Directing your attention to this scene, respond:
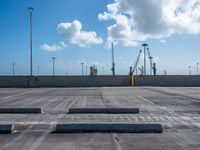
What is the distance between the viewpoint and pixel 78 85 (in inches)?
2384

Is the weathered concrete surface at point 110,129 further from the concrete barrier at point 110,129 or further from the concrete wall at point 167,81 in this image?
the concrete wall at point 167,81

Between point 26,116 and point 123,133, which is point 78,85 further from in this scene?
point 123,133

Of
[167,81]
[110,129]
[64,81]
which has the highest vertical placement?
[64,81]

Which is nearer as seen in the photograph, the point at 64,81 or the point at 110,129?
the point at 110,129

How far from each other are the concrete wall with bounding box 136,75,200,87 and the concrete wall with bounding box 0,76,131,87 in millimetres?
2629

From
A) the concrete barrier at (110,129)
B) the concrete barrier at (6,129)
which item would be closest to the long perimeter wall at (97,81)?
the concrete barrier at (6,129)

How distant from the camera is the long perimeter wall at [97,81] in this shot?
5909 centimetres

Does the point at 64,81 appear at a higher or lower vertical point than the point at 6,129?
higher

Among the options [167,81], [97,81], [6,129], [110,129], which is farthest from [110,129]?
[167,81]

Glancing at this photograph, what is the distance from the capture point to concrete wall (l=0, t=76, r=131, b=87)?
5891 centimetres

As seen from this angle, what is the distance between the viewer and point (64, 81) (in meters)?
60.5

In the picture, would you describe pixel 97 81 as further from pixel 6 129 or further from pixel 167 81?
pixel 6 129

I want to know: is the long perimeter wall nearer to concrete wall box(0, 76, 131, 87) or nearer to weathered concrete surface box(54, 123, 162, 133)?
concrete wall box(0, 76, 131, 87)

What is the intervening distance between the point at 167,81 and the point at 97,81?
11.6 metres
